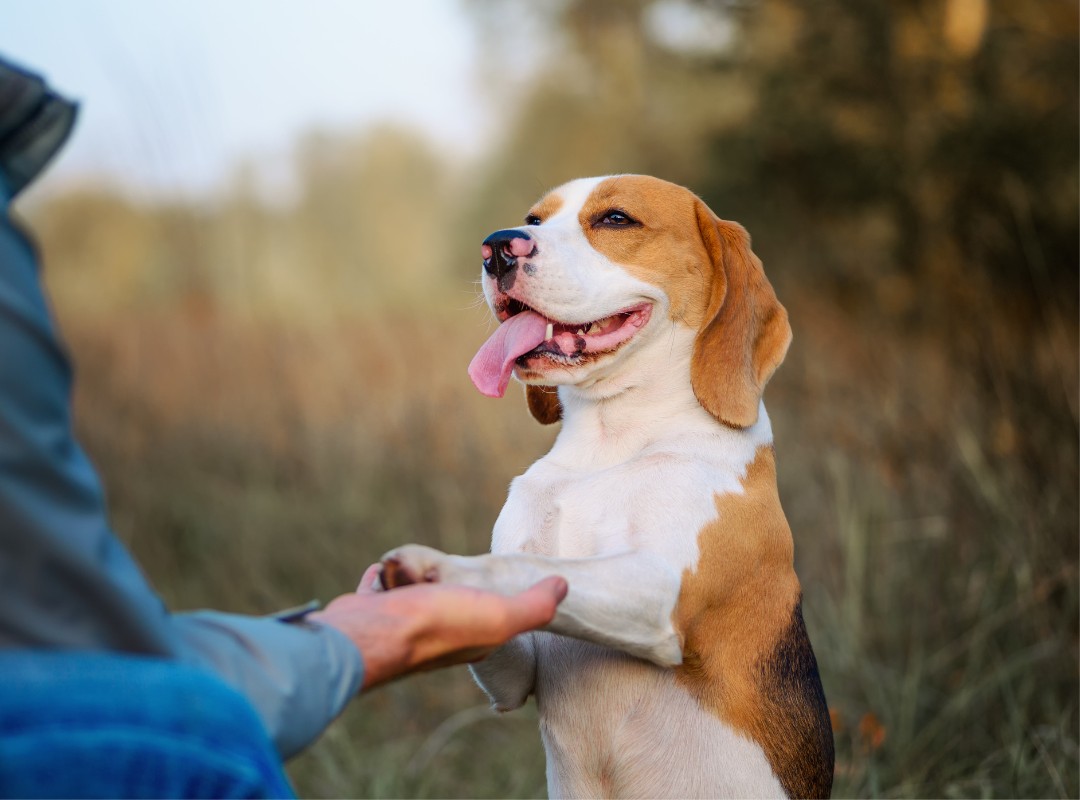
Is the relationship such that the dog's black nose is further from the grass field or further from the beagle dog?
the grass field

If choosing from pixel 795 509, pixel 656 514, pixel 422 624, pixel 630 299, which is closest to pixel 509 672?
pixel 656 514

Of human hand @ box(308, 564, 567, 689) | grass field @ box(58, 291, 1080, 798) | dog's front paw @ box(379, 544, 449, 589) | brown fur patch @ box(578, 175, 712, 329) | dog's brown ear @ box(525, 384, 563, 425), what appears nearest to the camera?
human hand @ box(308, 564, 567, 689)

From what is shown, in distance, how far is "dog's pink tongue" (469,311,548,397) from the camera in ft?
8.41

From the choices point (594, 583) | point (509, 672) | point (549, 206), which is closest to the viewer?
point (594, 583)

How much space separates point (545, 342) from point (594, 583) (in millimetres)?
796

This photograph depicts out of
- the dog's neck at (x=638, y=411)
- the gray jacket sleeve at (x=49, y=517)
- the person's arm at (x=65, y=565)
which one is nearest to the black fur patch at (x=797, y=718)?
the dog's neck at (x=638, y=411)

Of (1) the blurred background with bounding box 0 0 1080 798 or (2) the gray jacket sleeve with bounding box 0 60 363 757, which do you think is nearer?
(2) the gray jacket sleeve with bounding box 0 60 363 757

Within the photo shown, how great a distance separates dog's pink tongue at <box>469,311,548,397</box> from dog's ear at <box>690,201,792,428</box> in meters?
0.38

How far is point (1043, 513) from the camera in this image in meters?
4.31

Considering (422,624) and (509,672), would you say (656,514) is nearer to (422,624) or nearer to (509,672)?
(509,672)

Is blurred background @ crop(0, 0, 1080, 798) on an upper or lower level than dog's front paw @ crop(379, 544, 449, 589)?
lower

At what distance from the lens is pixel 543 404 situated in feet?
9.95

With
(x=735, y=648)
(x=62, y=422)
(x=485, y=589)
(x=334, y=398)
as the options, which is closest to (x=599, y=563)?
(x=485, y=589)

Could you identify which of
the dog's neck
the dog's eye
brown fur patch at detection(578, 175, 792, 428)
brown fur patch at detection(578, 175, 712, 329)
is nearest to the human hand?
the dog's neck
